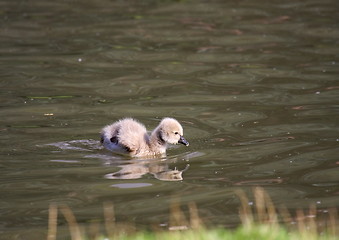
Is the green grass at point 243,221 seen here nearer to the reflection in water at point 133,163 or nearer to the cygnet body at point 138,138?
the reflection in water at point 133,163

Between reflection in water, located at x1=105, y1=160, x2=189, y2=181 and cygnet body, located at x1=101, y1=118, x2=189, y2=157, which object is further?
cygnet body, located at x1=101, y1=118, x2=189, y2=157

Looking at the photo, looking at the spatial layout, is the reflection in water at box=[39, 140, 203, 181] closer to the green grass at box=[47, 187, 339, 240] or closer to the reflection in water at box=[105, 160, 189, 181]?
the reflection in water at box=[105, 160, 189, 181]

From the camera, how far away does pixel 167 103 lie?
1159cm

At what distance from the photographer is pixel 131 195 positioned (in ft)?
26.9

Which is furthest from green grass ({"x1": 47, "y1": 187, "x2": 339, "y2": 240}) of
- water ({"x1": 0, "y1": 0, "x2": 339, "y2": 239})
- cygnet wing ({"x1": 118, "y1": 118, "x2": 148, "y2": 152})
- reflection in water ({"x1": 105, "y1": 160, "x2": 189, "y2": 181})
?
cygnet wing ({"x1": 118, "y1": 118, "x2": 148, "y2": 152})

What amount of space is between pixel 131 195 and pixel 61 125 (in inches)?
104

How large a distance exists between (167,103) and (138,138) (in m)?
1.89

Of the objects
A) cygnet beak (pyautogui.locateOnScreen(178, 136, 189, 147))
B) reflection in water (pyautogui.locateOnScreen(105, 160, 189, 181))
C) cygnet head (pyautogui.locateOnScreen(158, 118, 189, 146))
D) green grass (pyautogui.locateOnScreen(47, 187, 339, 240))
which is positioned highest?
cygnet head (pyautogui.locateOnScreen(158, 118, 189, 146))

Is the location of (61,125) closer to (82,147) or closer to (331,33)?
(82,147)

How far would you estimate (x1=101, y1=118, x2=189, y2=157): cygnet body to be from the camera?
966 cm

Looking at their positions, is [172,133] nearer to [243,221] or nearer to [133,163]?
[133,163]

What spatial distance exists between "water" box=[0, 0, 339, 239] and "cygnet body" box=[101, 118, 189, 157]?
6.8 inches

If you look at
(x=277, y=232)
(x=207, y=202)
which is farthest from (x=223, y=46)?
(x=277, y=232)

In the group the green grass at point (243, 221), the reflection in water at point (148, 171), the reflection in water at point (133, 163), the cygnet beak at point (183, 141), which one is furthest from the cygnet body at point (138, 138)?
the green grass at point (243, 221)
